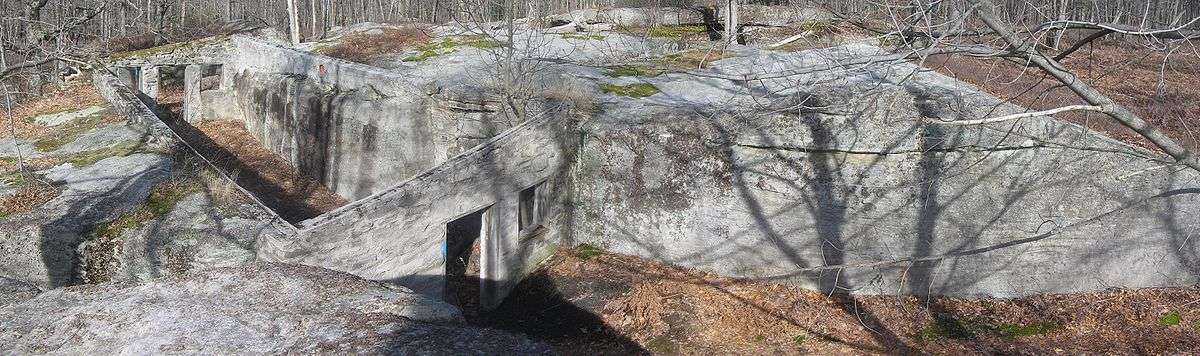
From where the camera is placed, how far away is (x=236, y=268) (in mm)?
A: 5008

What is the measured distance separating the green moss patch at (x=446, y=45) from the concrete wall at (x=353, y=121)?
8.22ft

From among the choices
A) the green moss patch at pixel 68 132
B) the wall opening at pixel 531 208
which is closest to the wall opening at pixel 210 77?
the green moss patch at pixel 68 132

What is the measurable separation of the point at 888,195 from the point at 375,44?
1431cm

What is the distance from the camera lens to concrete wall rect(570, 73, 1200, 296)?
35.1 feet

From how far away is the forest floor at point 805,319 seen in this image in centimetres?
1002

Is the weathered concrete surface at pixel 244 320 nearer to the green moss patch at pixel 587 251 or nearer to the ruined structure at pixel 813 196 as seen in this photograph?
the ruined structure at pixel 813 196

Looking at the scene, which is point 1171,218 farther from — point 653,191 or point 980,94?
point 653,191

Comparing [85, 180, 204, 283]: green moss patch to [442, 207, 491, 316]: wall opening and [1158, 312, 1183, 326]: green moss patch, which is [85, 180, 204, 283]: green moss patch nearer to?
[442, 207, 491, 316]: wall opening

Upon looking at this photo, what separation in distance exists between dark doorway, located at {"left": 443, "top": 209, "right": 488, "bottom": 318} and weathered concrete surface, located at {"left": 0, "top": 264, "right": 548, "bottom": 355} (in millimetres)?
5969

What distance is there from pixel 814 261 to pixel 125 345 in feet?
29.1

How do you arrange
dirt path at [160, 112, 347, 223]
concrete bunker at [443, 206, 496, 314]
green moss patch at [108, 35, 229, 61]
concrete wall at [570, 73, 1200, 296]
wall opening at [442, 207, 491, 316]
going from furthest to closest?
green moss patch at [108, 35, 229, 61], dirt path at [160, 112, 347, 223], wall opening at [442, 207, 491, 316], concrete bunker at [443, 206, 496, 314], concrete wall at [570, 73, 1200, 296]

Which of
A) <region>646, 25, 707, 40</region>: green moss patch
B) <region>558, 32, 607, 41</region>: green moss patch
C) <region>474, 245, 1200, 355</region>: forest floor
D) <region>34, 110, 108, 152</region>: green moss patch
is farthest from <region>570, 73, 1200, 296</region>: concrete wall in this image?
<region>646, 25, 707, 40</region>: green moss patch

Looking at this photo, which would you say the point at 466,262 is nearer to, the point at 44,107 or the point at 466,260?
the point at 466,260

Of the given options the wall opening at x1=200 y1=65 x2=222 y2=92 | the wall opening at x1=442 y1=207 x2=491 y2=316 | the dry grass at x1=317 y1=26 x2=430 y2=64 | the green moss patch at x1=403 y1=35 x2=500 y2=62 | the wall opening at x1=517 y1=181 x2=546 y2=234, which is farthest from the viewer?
the wall opening at x1=200 y1=65 x2=222 y2=92
